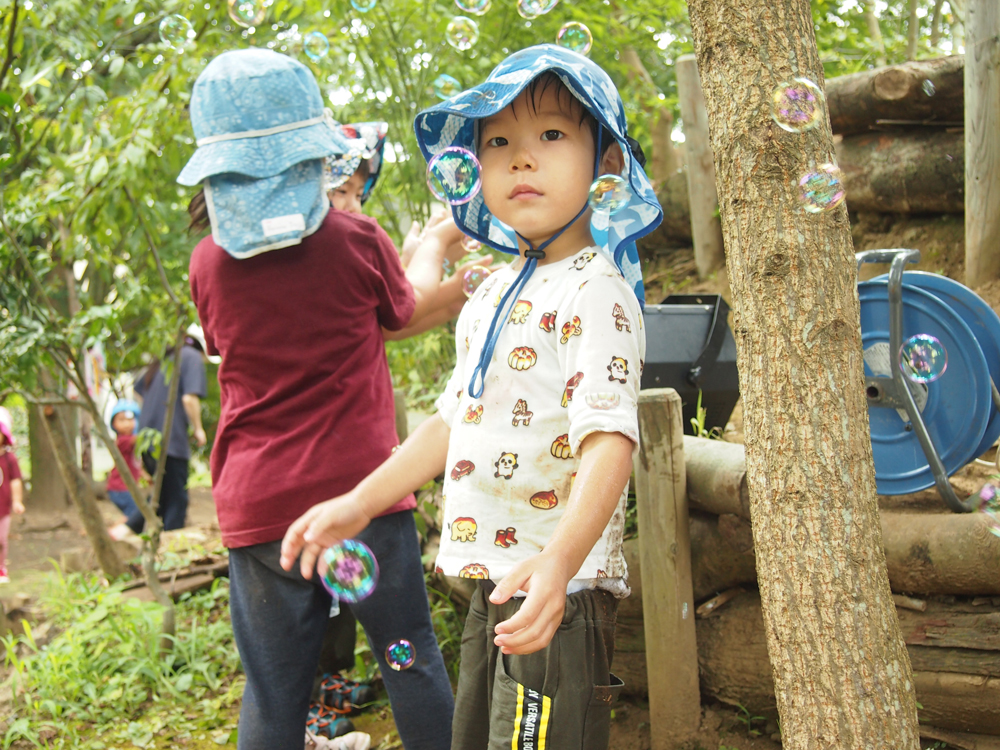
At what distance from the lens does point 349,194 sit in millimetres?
2482

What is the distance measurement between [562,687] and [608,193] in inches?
34.2

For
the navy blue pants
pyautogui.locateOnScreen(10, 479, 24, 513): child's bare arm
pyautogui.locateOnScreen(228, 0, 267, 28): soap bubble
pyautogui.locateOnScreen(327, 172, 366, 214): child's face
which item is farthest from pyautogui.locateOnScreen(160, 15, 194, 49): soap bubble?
pyautogui.locateOnScreen(10, 479, 24, 513): child's bare arm

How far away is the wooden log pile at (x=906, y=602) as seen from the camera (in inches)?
80.7

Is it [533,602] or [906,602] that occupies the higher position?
[533,602]

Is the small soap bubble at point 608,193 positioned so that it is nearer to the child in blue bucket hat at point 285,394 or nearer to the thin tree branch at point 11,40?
the child in blue bucket hat at point 285,394

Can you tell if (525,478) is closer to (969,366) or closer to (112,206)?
(969,366)

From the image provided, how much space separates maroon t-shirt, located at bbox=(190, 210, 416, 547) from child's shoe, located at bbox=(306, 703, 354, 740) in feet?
3.83

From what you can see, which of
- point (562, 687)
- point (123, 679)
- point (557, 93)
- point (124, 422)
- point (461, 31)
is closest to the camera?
point (562, 687)

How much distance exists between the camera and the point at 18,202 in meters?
3.61

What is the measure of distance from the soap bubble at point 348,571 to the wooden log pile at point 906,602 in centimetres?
110

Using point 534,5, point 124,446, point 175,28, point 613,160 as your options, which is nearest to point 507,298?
point 613,160

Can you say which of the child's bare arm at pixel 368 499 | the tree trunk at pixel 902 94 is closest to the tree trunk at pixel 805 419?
the child's bare arm at pixel 368 499

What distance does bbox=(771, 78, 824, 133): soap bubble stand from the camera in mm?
1231

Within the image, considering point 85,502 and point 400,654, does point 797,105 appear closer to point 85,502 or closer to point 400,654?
point 400,654
